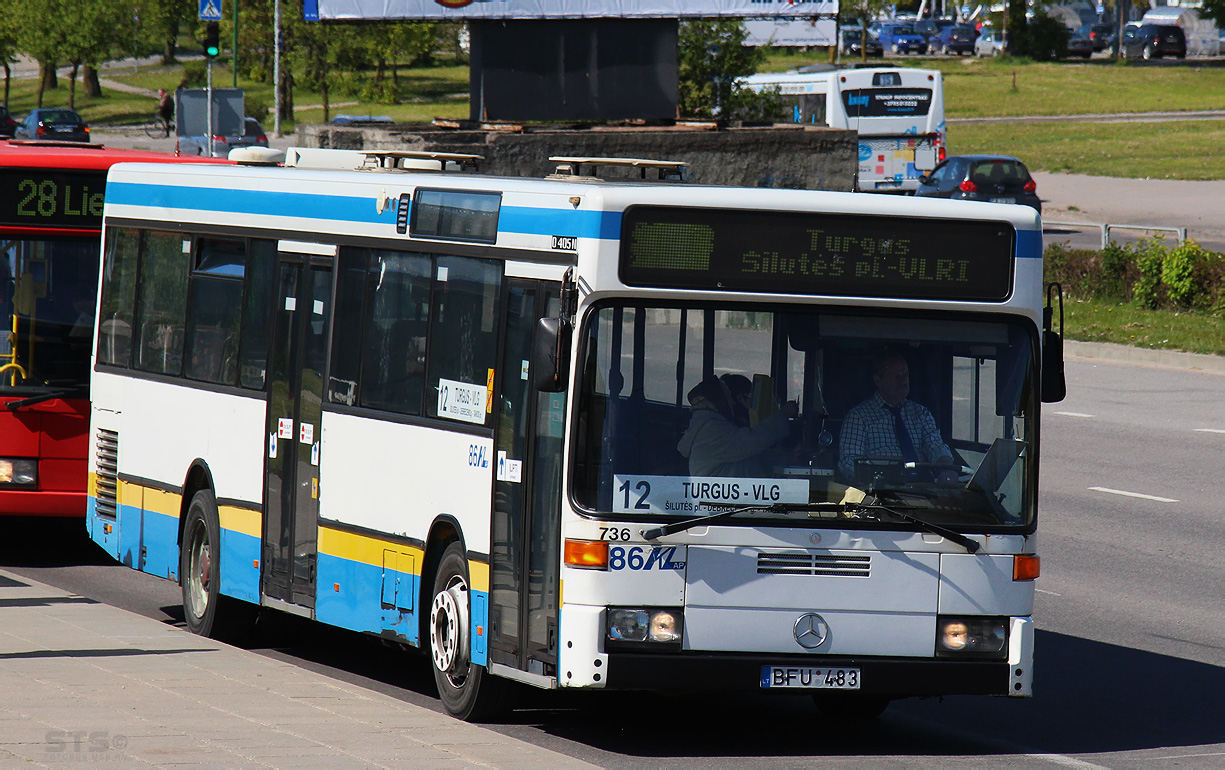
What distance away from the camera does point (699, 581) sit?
24.2 feet

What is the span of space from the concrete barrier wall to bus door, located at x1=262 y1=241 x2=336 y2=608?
1865 centimetres

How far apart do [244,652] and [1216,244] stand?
30031mm

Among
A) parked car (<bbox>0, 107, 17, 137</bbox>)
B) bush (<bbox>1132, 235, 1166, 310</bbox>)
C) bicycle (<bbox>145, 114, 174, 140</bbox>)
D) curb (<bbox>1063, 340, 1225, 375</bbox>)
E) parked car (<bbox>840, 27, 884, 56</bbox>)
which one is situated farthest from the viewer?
parked car (<bbox>840, 27, 884, 56</bbox>)

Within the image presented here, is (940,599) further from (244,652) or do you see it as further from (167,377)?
(167,377)

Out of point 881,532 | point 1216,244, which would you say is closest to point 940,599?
point 881,532

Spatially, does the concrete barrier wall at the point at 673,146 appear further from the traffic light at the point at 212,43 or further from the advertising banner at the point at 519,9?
the advertising banner at the point at 519,9

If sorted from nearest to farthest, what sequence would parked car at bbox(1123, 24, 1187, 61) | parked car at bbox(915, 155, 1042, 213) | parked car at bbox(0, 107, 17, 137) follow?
parked car at bbox(915, 155, 1042, 213) → parked car at bbox(0, 107, 17, 137) → parked car at bbox(1123, 24, 1187, 61)

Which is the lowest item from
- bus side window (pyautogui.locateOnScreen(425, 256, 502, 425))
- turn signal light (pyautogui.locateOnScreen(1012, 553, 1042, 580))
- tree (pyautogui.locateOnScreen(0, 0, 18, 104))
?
turn signal light (pyautogui.locateOnScreen(1012, 553, 1042, 580))

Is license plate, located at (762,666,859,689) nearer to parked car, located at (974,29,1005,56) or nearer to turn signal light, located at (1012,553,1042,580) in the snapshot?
turn signal light, located at (1012,553,1042,580)

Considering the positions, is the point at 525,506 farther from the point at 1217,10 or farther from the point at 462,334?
the point at 1217,10

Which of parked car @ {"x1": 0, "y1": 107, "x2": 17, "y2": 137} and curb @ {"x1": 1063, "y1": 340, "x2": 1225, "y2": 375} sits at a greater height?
parked car @ {"x1": 0, "y1": 107, "x2": 17, "y2": 137}

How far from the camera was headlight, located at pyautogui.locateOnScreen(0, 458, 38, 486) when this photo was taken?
41.3 feet

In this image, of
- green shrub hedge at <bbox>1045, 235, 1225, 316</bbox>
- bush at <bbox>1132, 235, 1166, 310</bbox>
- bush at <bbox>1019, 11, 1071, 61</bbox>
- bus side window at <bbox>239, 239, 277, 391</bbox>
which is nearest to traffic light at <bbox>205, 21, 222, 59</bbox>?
green shrub hedge at <bbox>1045, 235, 1225, 316</bbox>

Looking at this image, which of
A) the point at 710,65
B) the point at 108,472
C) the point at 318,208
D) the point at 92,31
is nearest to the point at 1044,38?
the point at 92,31
